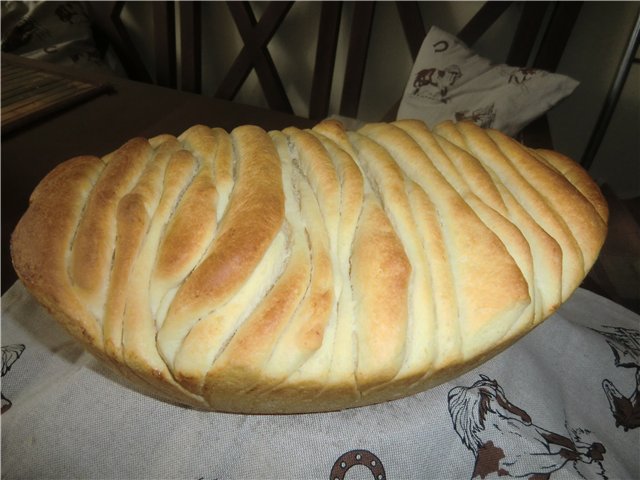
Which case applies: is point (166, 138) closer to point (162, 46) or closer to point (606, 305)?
point (606, 305)

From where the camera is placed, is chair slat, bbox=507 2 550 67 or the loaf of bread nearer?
the loaf of bread

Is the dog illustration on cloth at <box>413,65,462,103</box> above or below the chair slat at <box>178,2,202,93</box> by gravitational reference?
above

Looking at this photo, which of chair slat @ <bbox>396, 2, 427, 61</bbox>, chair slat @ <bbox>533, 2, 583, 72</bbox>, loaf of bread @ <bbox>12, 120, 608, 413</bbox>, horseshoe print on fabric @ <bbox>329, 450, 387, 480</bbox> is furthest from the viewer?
chair slat @ <bbox>396, 2, 427, 61</bbox>

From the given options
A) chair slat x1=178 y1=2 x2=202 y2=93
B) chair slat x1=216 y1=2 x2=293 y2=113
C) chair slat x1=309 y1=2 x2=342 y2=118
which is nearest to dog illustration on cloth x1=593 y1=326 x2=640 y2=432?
chair slat x1=309 y1=2 x2=342 y2=118

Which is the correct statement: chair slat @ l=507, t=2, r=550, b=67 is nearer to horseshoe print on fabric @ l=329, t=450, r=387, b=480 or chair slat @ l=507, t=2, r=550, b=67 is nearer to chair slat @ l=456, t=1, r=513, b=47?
chair slat @ l=456, t=1, r=513, b=47

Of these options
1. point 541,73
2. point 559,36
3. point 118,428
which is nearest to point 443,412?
point 118,428

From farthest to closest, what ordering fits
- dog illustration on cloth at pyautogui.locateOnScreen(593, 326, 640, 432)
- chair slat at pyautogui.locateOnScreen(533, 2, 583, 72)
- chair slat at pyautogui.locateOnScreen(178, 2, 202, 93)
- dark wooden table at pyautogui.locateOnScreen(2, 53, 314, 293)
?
1. chair slat at pyautogui.locateOnScreen(178, 2, 202, 93)
2. chair slat at pyautogui.locateOnScreen(533, 2, 583, 72)
3. dark wooden table at pyautogui.locateOnScreen(2, 53, 314, 293)
4. dog illustration on cloth at pyautogui.locateOnScreen(593, 326, 640, 432)

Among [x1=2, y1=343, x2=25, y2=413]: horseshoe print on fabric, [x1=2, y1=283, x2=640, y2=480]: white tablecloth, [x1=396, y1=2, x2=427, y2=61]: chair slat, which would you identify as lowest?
[x1=2, y1=343, x2=25, y2=413]: horseshoe print on fabric

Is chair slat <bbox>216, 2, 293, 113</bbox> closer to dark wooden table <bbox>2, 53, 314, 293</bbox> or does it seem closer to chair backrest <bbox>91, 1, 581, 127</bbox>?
chair backrest <bbox>91, 1, 581, 127</bbox>
